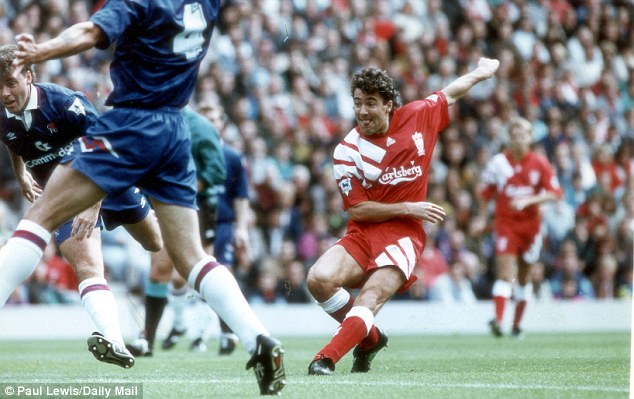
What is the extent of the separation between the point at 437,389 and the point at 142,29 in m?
2.30

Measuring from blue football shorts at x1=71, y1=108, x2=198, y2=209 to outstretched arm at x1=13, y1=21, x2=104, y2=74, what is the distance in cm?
46

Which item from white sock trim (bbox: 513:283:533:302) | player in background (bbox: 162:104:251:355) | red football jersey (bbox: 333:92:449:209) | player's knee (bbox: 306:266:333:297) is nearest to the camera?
player's knee (bbox: 306:266:333:297)

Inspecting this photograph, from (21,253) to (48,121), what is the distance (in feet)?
5.17

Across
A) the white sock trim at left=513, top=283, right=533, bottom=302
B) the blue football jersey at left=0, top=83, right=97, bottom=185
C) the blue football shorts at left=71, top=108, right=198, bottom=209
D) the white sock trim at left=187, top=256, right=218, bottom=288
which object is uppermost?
the blue football jersey at left=0, top=83, right=97, bottom=185

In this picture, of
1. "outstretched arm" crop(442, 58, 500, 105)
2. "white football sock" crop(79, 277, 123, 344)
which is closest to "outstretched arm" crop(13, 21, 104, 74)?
"white football sock" crop(79, 277, 123, 344)

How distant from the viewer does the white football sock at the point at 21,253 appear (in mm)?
5195

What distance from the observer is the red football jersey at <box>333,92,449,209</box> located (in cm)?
709

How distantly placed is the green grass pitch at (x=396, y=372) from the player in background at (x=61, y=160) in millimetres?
379

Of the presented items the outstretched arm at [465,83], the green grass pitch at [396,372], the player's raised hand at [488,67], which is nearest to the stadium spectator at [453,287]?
the green grass pitch at [396,372]

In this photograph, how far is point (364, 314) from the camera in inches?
259

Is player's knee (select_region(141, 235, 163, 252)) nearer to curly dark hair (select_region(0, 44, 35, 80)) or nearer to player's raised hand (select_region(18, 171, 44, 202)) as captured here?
player's raised hand (select_region(18, 171, 44, 202))

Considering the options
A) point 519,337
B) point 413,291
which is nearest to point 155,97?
point 519,337

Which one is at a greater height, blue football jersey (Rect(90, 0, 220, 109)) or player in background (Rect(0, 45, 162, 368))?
blue football jersey (Rect(90, 0, 220, 109))

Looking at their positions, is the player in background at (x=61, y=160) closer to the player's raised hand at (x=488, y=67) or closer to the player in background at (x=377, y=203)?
the player in background at (x=377, y=203)
